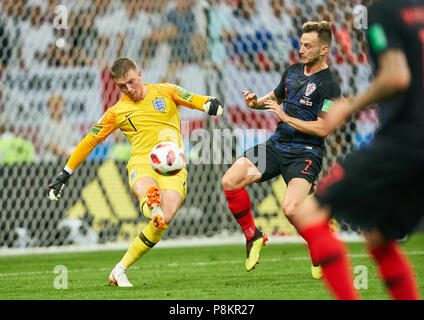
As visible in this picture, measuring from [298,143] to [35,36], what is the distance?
728 centimetres

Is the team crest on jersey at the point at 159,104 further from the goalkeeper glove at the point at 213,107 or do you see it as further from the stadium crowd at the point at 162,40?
the stadium crowd at the point at 162,40

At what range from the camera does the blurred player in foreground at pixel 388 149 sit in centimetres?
311

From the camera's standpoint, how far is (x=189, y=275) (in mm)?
6539

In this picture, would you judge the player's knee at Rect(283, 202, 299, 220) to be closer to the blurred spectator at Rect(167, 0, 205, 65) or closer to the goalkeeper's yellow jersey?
the goalkeeper's yellow jersey

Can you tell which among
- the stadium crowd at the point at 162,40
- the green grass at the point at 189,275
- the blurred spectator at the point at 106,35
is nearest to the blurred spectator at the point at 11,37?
the stadium crowd at the point at 162,40

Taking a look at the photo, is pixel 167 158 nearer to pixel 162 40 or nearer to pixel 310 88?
pixel 310 88

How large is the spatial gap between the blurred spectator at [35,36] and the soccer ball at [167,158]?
6.88 metres

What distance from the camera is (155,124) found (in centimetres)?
641

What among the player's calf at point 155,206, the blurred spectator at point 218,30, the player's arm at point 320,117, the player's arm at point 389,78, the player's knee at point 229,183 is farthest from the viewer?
the blurred spectator at point 218,30

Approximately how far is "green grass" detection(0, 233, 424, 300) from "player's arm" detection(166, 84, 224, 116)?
144 cm

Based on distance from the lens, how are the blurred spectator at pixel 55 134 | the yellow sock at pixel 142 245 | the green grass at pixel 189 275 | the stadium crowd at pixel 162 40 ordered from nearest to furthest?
the green grass at pixel 189 275 < the yellow sock at pixel 142 245 < the stadium crowd at pixel 162 40 < the blurred spectator at pixel 55 134

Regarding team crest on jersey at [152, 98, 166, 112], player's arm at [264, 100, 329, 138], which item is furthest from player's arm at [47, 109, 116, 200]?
player's arm at [264, 100, 329, 138]

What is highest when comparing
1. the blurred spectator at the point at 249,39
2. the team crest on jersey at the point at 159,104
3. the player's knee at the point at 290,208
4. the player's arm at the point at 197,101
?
the player's arm at the point at 197,101

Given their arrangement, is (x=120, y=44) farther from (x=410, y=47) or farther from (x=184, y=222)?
(x=410, y=47)
